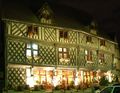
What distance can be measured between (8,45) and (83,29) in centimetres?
1190

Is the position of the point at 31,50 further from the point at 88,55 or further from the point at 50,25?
the point at 88,55

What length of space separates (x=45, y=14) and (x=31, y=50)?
4996 mm

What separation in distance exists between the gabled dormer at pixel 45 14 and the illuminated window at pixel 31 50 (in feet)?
10.5

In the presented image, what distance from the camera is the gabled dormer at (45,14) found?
3553 centimetres

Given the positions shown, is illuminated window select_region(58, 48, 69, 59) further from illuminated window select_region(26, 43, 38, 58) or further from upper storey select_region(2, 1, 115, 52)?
illuminated window select_region(26, 43, 38, 58)

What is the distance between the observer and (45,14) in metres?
36.1

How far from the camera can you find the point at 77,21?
4184cm

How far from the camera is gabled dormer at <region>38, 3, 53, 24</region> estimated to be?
3553 centimetres

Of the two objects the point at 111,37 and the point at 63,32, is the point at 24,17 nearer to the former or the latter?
the point at 63,32

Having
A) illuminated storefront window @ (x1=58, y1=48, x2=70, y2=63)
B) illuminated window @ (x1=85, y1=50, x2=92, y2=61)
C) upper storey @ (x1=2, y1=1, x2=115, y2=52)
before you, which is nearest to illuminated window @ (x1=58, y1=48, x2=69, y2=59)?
illuminated storefront window @ (x1=58, y1=48, x2=70, y2=63)

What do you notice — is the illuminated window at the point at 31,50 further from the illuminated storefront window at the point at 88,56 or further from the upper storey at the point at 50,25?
the illuminated storefront window at the point at 88,56

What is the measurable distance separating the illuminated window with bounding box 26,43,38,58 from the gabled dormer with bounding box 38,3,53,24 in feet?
10.5

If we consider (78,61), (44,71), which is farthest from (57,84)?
(78,61)

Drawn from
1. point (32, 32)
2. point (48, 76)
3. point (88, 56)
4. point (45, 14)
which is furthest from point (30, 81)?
point (88, 56)
